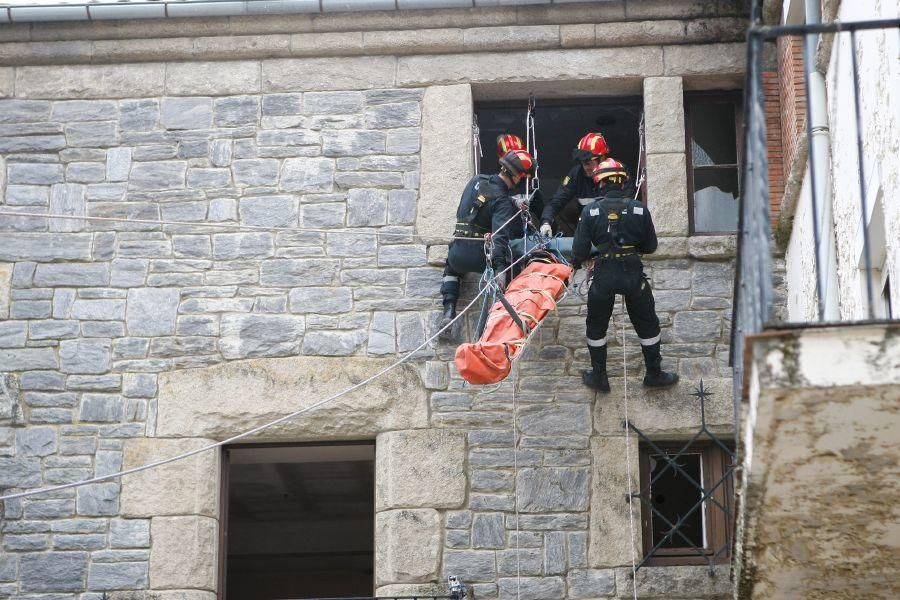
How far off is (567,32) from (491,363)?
8.69ft

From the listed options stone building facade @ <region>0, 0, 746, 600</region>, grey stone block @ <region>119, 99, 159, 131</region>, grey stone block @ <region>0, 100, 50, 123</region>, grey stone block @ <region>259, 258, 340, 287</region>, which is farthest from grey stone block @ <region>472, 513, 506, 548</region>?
grey stone block @ <region>0, 100, 50, 123</region>

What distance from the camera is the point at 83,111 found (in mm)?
10547

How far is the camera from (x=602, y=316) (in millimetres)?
9523

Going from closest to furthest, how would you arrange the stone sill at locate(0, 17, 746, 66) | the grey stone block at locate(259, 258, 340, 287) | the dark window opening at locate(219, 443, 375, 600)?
the grey stone block at locate(259, 258, 340, 287)
the stone sill at locate(0, 17, 746, 66)
the dark window opening at locate(219, 443, 375, 600)

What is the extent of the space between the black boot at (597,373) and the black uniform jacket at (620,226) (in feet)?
1.82

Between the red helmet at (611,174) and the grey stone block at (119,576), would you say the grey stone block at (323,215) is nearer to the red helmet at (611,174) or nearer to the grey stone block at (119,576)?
the red helmet at (611,174)

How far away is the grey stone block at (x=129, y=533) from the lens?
9383 millimetres

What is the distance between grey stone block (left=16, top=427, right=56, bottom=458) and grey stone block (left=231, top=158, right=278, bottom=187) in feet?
6.16

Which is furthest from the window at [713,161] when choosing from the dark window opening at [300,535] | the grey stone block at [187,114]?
the dark window opening at [300,535]

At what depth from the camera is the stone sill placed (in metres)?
10.5

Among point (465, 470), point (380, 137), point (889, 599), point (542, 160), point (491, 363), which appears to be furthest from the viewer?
point (542, 160)

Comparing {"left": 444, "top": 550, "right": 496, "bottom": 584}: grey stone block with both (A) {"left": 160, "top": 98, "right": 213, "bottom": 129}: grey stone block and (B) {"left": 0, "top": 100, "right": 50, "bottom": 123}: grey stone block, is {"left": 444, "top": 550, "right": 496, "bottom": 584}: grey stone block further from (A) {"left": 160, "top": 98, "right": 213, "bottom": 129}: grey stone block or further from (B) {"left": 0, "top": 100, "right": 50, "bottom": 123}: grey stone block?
(B) {"left": 0, "top": 100, "right": 50, "bottom": 123}: grey stone block

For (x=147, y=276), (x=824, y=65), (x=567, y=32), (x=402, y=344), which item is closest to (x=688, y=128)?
(x=567, y=32)

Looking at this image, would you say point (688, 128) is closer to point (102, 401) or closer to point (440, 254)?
point (440, 254)
